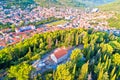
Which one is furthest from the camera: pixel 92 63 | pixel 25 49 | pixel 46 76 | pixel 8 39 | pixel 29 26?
pixel 29 26

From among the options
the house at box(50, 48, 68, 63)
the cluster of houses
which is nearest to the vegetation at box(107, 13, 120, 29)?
the house at box(50, 48, 68, 63)

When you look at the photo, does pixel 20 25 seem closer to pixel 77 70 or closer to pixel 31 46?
→ pixel 31 46

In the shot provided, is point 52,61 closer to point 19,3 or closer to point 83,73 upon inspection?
point 83,73

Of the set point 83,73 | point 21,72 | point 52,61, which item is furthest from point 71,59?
point 21,72

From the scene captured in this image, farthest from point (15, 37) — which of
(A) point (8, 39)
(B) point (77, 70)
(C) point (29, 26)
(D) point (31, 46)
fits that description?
(B) point (77, 70)

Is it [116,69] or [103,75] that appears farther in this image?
[116,69]

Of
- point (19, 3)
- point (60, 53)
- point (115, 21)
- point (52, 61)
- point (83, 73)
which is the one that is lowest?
point (115, 21)

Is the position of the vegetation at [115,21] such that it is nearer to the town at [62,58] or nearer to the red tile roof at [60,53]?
the town at [62,58]

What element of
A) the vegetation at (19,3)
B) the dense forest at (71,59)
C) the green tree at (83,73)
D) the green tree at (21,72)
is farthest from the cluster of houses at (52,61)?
the vegetation at (19,3)
